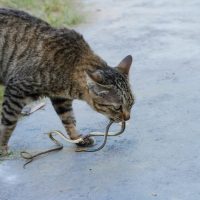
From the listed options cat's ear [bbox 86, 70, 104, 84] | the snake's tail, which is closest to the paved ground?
the snake's tail

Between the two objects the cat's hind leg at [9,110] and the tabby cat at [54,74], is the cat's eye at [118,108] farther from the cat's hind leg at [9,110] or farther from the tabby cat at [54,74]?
the cat's hind leg at [9,110]

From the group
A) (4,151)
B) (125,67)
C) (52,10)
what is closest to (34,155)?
(4,151)

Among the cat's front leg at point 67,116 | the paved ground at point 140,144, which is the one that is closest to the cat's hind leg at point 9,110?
the paved ground at point 140,144

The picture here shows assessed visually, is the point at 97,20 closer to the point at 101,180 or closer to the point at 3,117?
the point at 3,117

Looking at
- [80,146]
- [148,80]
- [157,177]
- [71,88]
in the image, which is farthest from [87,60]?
[148,80]

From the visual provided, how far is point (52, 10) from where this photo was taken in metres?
10.4

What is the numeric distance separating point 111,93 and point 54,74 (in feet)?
2.06

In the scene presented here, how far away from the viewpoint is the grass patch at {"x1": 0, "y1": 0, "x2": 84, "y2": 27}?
961 cm

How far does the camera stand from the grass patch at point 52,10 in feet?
31.5

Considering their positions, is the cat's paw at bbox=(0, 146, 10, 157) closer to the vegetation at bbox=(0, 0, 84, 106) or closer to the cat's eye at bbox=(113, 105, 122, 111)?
the cat's eye at bbox=(113, 105, 122, 111)

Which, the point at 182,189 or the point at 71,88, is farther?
the point at 71,88

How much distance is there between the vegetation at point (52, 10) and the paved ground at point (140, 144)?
105 cm

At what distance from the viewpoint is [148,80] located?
23.1 feet

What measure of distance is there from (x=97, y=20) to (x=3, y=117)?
475 centimetres
